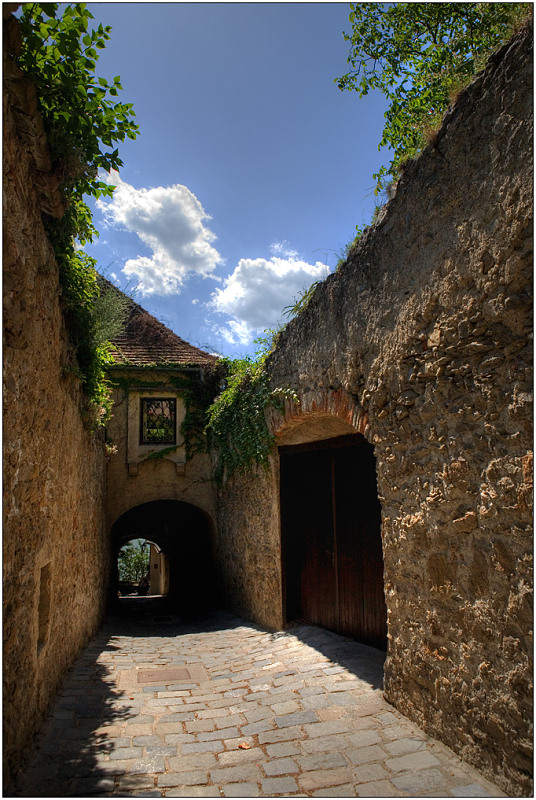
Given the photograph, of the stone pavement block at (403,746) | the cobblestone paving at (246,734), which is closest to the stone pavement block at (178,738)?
the cobblestone paving at (246,734)

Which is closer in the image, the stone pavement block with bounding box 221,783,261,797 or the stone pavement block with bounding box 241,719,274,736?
the stone pavement block with bounding box 221,783,261,797

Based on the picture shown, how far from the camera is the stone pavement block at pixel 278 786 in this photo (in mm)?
2742

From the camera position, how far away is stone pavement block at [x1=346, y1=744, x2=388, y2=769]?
2945 millimetres

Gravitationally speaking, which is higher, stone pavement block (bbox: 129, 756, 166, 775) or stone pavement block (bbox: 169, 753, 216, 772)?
stone pavement block (bbox: 129, 756, 166, 775)

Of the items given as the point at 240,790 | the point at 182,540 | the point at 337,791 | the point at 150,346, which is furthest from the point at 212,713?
the point at 182,540

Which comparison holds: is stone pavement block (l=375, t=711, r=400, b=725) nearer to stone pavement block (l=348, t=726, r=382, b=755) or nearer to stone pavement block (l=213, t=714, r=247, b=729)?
stone pavement block (l=348, t=726, r=382, b=755)

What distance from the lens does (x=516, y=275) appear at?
8.35 feet

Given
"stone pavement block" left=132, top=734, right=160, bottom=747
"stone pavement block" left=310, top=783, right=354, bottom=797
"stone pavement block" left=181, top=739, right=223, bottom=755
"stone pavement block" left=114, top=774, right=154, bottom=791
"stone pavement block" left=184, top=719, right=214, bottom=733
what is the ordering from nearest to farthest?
"stone pavement block" left=310, top=783, right=354, bottom=797 → "stone pavement block" left=114, top=774, right=154, bottom=791 → "stone pavement block" left=181, top=739, right=223, bottom=755 → "stone pavement block" left=132, top=734, right=160, bottom=747 → "stone pavement block" left=184, top=719, right=214, bottom=733

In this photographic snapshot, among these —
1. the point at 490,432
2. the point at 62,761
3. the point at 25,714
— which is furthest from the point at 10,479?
the point at 490,432

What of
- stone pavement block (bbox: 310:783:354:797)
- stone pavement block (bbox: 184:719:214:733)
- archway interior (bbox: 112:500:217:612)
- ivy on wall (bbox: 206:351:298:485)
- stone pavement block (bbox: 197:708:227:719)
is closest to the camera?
stone pavement block (bbox: 310:783:354:797)

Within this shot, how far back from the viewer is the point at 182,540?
13672mm

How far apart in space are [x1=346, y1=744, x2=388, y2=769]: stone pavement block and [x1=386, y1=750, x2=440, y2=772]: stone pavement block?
81mm

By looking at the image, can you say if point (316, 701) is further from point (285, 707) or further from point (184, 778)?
point (184, 778)

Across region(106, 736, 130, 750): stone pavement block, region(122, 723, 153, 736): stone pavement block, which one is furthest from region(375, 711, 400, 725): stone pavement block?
region(106, 736, 130, 750): stone pavement block
